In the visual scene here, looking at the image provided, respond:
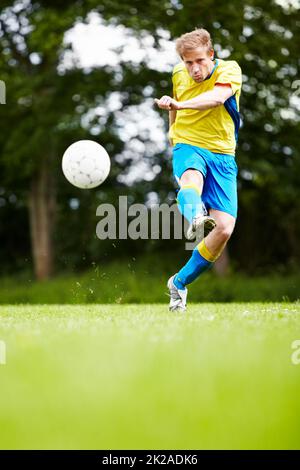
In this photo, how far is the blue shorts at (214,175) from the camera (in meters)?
5.68

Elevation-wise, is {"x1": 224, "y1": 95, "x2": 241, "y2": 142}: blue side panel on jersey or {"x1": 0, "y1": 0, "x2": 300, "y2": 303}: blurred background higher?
{"x1": 0, "y1": 0, "x2": 300, "y2": 303}: blurred background

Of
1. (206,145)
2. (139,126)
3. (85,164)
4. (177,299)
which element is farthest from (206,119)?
(139,126)

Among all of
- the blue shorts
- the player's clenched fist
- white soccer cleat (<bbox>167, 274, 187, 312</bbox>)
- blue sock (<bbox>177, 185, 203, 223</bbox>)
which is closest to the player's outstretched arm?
the player's clenched fist

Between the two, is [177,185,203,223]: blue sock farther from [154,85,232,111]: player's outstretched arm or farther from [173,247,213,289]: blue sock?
[154,85,232,111]: player's outstretched arm

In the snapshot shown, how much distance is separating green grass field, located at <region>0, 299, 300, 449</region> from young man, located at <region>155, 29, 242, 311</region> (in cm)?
230

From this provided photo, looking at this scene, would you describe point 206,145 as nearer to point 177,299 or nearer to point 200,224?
point 200,224

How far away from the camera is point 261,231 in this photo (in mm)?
19047

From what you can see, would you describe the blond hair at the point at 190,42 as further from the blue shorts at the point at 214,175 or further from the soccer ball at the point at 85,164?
the soccer ball at the point at 85,164

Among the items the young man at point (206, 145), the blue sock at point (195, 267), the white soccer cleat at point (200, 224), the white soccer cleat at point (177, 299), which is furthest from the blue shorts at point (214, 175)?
the white soccer cleat at point (177, 299)

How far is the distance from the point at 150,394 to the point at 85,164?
4416 millimetres

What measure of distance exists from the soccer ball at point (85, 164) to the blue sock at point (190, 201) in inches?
57.5

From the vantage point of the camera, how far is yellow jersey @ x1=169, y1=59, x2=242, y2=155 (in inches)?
224
